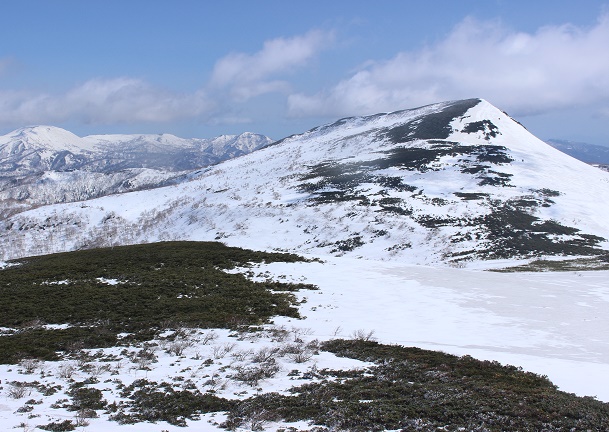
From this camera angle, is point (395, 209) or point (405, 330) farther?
point (395, 209)

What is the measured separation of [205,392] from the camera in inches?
542

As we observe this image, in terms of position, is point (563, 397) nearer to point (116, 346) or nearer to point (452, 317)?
point (452, 317)

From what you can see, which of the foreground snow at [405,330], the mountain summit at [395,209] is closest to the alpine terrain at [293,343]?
A: the foreground snow at [405,330]

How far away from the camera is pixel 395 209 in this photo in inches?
3826

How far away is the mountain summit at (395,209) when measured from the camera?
7869 centimetres

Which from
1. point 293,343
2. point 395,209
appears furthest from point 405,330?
point 395,209

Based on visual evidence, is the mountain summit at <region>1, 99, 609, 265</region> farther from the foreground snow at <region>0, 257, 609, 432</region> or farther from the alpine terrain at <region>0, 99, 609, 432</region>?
the foreground snow at <region>0, 257, 609, 432</region>

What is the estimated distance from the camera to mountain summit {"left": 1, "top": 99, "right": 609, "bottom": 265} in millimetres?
78688

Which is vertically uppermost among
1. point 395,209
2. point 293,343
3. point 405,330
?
point 395,209

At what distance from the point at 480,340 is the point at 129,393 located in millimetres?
16286

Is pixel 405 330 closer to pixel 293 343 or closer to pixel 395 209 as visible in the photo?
pixel 293 343

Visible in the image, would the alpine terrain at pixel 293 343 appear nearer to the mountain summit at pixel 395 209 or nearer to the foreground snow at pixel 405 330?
the foreground snow at pixel 405 330

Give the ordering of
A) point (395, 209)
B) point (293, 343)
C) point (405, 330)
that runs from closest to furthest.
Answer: point (293, 343)
point (405, 330)
point (395, 209)

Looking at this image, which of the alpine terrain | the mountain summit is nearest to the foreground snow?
the alpine terrain
